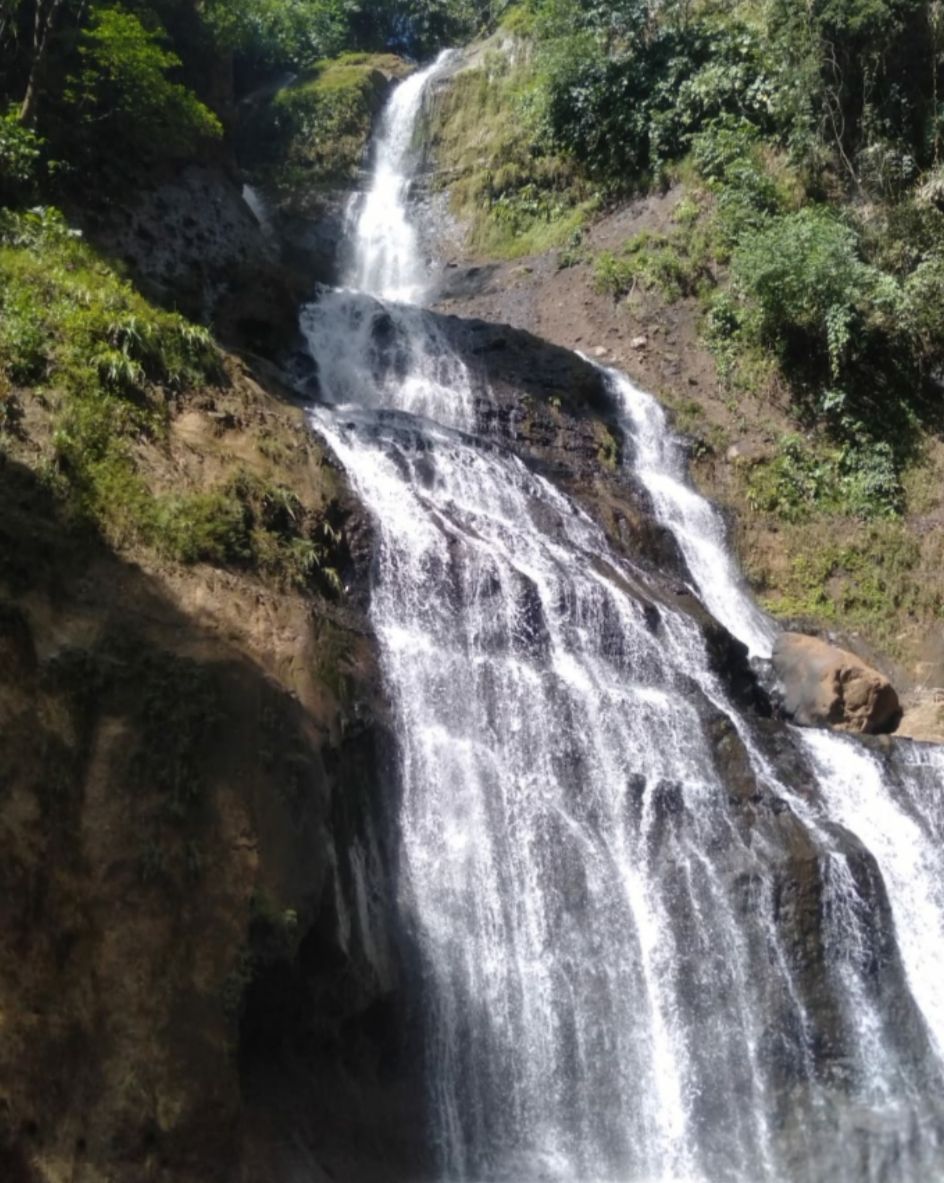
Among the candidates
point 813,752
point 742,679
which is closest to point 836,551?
point 742,679

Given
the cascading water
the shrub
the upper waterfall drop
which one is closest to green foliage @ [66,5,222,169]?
the upper waterfall drop

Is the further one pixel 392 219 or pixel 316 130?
pixel 316 130

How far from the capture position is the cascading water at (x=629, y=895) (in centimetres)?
1088

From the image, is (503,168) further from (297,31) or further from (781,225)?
(297,31)

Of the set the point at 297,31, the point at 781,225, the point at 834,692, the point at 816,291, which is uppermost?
the point at 297,31

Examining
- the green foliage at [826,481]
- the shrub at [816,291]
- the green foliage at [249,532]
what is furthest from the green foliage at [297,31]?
the green foliage at [249,532]

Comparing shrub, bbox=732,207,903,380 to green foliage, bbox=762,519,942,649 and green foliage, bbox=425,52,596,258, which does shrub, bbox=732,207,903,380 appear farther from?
green foliage, bbox=425,52,596,258

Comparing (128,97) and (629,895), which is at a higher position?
(128,97)

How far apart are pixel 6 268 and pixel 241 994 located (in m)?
10.2

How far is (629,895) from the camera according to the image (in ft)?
39.7

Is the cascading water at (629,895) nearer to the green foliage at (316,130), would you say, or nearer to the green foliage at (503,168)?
the green foliage at (503,168)

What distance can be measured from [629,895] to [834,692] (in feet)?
19.2

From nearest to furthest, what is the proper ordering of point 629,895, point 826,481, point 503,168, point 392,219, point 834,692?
point 629,895
point 834,692
point 826,481
point 503,168
point 392,219

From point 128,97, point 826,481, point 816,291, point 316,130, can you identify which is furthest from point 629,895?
point 316,130
